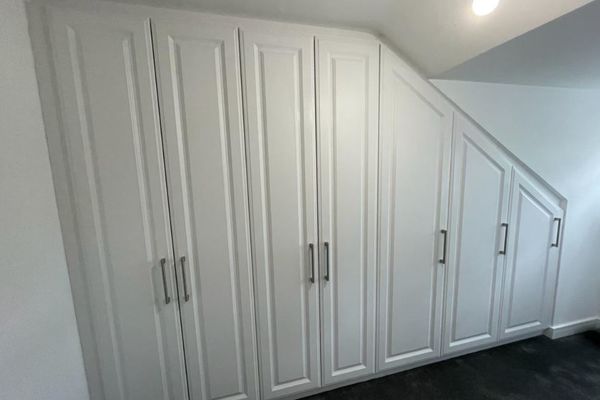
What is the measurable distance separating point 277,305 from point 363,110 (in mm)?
1321

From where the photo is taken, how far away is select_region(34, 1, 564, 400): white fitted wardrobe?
1.27 m

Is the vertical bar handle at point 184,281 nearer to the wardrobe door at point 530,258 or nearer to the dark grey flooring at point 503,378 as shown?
the dark grey flooring at point 503,378

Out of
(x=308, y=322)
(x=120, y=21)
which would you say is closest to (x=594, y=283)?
(x=308, y=322)

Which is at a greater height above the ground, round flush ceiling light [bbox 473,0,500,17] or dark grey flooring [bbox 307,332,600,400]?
round flush ceiling light [bbox 473,0,500,17]

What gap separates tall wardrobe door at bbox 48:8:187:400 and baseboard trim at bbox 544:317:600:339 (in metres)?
3.05

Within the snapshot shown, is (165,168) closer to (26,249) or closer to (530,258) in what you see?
(26,249)

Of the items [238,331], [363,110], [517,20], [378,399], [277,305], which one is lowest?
[378,399]

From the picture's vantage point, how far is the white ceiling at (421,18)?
4.07 ft

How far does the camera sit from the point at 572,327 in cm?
239

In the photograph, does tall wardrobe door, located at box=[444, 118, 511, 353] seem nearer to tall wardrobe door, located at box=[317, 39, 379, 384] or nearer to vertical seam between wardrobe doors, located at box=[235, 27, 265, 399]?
tall wardrobe door, located at box=[317, 39, 379, 384]

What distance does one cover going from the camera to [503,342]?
2.26 meters

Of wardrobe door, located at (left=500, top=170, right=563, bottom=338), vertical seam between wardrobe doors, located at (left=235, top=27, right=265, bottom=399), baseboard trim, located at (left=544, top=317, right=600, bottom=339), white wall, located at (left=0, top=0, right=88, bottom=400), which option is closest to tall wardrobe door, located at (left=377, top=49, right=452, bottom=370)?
wardrobe door, located at (left=500, top=170, right=563, bottom=338)

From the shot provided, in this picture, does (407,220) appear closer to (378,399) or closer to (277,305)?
(277,305)

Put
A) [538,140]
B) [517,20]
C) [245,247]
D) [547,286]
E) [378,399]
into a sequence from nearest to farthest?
[517,20], [245,247], [378,399], [538,140], [547,286]
